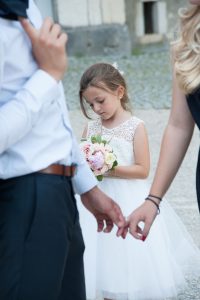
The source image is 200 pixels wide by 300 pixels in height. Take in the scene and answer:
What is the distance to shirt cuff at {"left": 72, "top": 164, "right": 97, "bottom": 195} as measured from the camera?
2.42 meters

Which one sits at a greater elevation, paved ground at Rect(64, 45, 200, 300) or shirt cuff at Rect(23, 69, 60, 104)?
shirt cuff at Rect(23, 69, 60, 104)

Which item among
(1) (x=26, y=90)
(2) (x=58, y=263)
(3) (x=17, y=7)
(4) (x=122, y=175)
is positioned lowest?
(4) (x=122, y=175)

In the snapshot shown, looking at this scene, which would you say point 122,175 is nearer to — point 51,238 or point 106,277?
point 106,277

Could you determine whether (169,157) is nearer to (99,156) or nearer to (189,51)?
(189,51)

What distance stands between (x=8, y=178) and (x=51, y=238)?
238 mm

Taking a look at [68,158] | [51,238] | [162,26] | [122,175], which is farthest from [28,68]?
[162,26]

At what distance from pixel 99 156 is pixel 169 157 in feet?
3.35

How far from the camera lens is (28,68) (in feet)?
6.95

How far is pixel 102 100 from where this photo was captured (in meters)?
3.96

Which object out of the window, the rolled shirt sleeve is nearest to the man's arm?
the rolled shirt sleeve

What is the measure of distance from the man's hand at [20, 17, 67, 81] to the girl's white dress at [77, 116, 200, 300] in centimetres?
180

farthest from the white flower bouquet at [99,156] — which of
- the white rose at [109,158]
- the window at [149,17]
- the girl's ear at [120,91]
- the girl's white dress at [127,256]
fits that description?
the window at [149,17]

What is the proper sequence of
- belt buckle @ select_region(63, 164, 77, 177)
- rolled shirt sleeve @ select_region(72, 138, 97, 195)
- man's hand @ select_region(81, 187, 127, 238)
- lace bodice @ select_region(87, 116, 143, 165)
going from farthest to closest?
lace bodice @ select_region(87, 116, 143, 165) < man's hand @ select_region(81, 187, 127, 238) < rolled shirt sleeve @ select_region(72, 138, 97, 195) < belt buckle @ select_region(63, 164, 77, 177)

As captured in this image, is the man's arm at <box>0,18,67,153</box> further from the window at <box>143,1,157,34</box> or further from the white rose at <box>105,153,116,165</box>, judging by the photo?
the window at <box>143,1,157,34</box>
